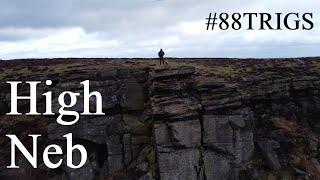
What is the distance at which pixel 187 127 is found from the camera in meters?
36.3

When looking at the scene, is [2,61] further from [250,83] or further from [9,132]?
[250,83]

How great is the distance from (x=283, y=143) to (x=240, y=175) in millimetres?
5396

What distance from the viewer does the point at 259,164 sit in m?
36.9

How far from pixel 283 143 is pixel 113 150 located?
1322 cm

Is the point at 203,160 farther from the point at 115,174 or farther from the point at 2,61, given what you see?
the point at 2,61

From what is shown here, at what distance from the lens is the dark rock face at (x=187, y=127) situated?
118 ft

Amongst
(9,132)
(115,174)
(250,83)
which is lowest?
(115,174)

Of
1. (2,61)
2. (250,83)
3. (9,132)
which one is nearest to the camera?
(9,132)

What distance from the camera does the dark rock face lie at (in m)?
35.8

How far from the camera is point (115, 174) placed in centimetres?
3634

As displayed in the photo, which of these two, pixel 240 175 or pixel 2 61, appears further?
pixel 2 61

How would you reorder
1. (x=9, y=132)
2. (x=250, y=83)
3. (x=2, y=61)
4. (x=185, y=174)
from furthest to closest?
(x=2, y=61) → (x=250, y=83) → (x=9, y=132) → (x=185, y=174)

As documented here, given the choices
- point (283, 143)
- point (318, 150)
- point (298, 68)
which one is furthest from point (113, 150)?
point (298, 68)

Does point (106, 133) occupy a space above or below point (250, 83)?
below
